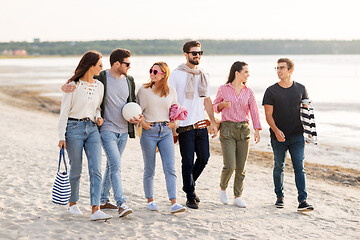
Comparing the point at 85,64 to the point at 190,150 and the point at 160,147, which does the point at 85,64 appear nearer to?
the point at 160,147

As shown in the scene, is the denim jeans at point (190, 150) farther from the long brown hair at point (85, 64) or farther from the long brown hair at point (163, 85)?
the long brown hair at point (85, 64)

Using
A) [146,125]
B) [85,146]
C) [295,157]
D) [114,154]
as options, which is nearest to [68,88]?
[85,146]

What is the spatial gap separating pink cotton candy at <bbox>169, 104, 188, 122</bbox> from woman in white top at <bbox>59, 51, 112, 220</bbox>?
881mm

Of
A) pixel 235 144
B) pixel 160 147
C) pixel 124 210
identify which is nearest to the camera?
pixel 124 210

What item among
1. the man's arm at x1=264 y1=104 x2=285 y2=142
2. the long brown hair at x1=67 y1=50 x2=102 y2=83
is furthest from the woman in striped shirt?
the long brown hair at x1=67 y1=50 x2=102 y2=83

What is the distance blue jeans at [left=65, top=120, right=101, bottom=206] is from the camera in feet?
17.0

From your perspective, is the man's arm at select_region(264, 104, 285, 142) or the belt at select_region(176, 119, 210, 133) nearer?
the belt at select_region(176, 119, 210, 133)

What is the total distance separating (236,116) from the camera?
6191mm

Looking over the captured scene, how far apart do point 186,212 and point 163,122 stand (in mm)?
1231

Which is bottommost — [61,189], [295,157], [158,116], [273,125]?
[61,189]

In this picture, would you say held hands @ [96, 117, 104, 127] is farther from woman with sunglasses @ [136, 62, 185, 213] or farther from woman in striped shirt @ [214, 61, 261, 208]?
woman in striped shirt @ [214, 61, 261, 208]

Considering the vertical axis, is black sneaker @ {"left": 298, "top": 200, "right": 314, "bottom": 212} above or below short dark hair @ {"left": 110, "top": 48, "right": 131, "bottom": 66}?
below

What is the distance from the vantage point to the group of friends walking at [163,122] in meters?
5.22

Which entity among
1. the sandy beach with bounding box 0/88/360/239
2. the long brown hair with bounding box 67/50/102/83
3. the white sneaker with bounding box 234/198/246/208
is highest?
the long brown hair with bounding box 67/50/102/83
